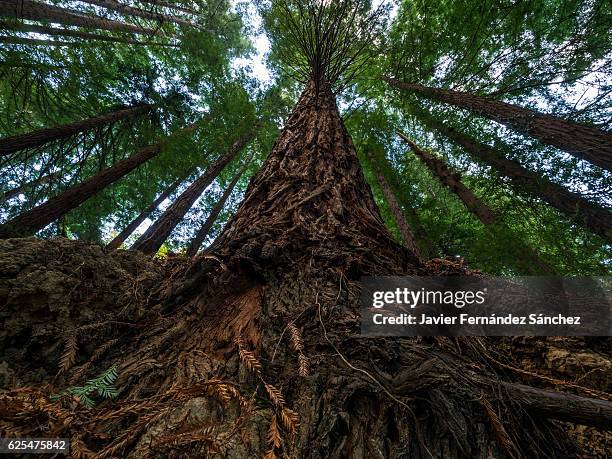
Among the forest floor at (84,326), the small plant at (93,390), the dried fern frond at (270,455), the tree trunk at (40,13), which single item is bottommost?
the dried fern frond at (270,455)

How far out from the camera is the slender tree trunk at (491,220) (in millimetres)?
5672

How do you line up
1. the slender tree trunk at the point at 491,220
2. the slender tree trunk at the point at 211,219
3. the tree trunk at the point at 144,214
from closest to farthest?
the slender tree trunk at the point at 491,220, the tree trunk at the point at 144,214, the slender tree trunk at the point at 211,219

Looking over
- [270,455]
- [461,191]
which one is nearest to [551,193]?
[461,191]

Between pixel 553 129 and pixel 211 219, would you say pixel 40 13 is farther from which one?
pixel 553 129

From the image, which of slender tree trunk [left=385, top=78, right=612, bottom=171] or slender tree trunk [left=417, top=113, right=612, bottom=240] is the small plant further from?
slender tree trunk [left=417, top=113, right=612, bottom=240]

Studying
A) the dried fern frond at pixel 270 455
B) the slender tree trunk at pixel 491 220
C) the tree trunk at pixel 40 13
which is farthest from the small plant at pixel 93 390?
the slender tree trunk at pixel 491 220

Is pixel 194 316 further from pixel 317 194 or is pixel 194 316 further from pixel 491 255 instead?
pixel 491 255

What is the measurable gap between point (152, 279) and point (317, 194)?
1.23 metres

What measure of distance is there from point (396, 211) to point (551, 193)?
155 inches

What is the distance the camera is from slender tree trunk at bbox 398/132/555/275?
18.6 feet

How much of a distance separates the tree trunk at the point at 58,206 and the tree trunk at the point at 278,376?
166 inches

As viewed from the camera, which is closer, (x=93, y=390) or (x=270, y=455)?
(x=270, y=455)

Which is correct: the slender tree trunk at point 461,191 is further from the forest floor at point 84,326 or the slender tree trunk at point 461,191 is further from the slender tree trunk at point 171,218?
the slender tree trunk at point 171,218

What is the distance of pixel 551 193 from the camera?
5.39m
